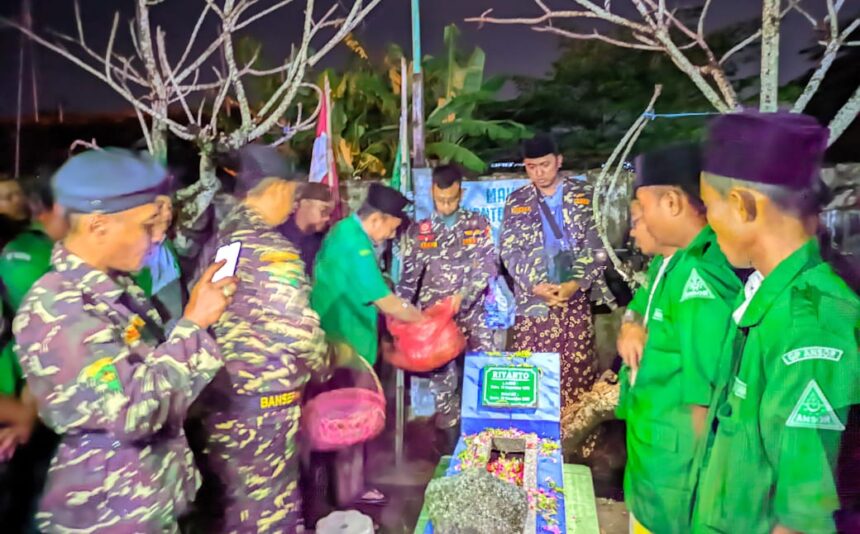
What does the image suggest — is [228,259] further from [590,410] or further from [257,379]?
[590,410]

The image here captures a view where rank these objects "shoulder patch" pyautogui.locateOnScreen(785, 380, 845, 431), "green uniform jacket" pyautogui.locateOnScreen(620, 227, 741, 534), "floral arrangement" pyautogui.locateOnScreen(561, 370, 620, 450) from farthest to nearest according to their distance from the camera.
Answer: "floral arrangement" pyautogui.locateOnScreen(561, 370, 620, 450), "green uniform jacket" pyautogui.locateOnScreen(620, 227, 741, 534), "shoulder patch" pyautogui.locateOnScreen(785, 380, 845, 431)

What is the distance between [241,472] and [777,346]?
1.43m

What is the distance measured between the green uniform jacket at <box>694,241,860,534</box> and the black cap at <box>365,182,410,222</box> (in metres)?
0.95

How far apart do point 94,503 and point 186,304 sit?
0.54 metres

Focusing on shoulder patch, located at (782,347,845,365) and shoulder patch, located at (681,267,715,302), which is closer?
shoulder patch, located at (782,347,845,365)

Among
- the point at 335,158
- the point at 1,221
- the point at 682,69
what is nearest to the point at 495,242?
the point at 335,158

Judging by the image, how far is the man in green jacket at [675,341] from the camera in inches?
59.4

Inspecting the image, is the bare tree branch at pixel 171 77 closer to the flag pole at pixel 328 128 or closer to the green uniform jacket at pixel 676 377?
the flag pole at pixel 328 128

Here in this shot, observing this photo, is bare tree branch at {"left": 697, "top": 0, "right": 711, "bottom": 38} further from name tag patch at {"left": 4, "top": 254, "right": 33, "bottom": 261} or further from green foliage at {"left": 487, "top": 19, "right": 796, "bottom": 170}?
name tag patch at {"left": 4, "top": 254, "right": 33, "bottom": 261}

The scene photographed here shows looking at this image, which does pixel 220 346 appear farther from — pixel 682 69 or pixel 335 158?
pixel 682 69

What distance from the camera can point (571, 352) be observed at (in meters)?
1.77

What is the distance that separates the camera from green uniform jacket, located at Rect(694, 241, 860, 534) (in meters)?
1.34

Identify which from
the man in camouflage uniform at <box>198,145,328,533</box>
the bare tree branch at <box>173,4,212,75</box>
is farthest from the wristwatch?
the bare tree branch at <box>173,4,212,75</box>

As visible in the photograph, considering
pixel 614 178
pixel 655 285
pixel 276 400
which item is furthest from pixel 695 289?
pixel 276 400
